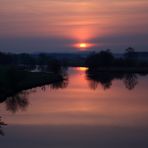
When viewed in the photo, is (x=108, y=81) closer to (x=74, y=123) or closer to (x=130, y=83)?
(x=130, y=83)

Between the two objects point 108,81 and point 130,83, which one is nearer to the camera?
point 130,83

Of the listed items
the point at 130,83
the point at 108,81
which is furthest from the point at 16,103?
the point at 108,81

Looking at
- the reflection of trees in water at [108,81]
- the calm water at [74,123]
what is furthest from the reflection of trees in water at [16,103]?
the reflection of trees in water at [108,81]

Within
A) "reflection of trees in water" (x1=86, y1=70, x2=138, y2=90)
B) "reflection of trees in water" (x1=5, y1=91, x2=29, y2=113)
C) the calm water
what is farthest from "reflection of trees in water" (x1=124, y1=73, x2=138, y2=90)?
"reflection of trees in water" (x1=5, y1=91, x2=29, y2=113)

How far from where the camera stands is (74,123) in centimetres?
1527

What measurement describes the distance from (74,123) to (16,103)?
260 inches

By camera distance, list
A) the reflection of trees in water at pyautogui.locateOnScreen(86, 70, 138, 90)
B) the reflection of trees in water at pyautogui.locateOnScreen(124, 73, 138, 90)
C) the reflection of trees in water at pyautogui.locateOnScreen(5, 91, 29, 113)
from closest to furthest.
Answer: the reflection of trees in water at pyautogui.locateOnScreen(5, 91, 29, 113) → the reflection of trees in water at pyautogui.locateOnScreen(124, 73, 138, 90) → the reflection of trees in water at pyautogui.locateOnScreen(86, 70, 138, 90)

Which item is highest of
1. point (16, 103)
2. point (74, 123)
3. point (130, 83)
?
point (130, 83)

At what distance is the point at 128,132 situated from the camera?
13.7 m

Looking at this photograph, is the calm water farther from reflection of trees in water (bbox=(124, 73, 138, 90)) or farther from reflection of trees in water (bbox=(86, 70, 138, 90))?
reflection of trees in water (bbox=(86, 70, 138, 90))

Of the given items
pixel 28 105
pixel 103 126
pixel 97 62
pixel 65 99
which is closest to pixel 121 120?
pixel 103 126

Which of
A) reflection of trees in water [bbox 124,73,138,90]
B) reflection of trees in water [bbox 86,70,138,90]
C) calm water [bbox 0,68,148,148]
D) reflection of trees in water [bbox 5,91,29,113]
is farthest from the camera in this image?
reflection of trees in water [bbox 86,70,138,90]

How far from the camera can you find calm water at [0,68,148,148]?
1241 centimetres

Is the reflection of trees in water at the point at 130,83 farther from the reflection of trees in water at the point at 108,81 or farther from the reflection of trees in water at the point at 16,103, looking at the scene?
the reflection of trees in water at the point at 16,103
